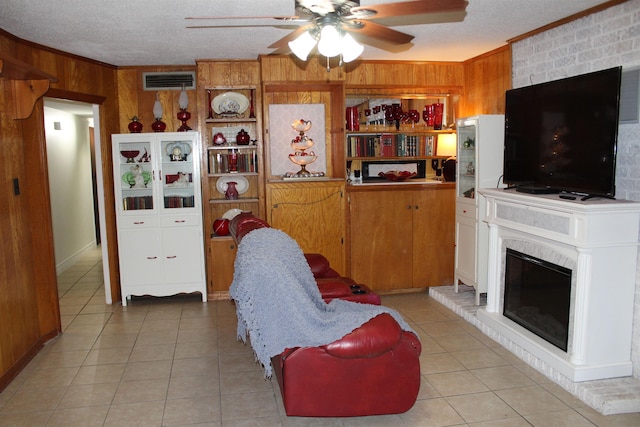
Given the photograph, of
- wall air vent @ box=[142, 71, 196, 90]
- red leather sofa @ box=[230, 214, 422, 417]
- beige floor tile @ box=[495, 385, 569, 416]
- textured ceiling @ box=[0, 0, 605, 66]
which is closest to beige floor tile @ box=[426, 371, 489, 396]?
beige floor tile @ box=[495, 385, 569, 416]

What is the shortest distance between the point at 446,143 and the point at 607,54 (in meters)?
2.36

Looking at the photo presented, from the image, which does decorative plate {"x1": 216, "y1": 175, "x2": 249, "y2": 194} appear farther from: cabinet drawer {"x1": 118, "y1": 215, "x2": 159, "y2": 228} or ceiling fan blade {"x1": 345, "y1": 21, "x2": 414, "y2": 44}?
ceiling fan blade {"x1": 345, "y1": 21, "x2": 414, "y2": 44}

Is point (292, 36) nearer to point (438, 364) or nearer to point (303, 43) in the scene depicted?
point (303, 43)

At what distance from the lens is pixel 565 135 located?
348cm

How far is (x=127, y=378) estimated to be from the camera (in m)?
3.54

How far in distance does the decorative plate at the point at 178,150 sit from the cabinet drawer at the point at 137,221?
25.6 inches

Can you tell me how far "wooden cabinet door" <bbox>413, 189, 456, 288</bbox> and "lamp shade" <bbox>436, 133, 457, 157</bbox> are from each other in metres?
0.55

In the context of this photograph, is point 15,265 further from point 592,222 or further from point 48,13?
point 592,222

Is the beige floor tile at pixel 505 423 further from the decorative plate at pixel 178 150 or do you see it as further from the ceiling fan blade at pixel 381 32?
the decorative plate at pixel 178 150

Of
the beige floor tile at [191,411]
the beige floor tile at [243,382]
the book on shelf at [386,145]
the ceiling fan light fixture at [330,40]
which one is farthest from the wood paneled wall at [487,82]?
the beige floor tile at [191,411]

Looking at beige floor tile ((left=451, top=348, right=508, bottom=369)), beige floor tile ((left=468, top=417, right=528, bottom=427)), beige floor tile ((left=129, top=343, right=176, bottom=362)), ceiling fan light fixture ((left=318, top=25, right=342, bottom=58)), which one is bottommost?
beige floor tile ((left=129, top=343, right=176, bottom=362))

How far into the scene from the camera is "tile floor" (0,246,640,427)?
2949 mm

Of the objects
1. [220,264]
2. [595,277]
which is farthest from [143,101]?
[595,277]

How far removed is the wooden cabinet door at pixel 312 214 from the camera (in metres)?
5.17
